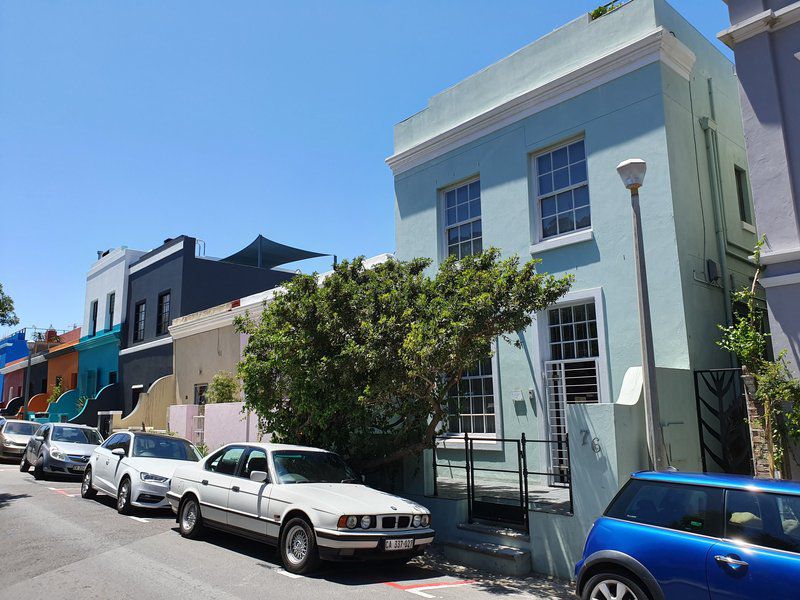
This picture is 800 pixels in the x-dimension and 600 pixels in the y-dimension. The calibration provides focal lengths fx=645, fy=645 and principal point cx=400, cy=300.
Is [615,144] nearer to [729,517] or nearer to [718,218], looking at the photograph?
[718,218]

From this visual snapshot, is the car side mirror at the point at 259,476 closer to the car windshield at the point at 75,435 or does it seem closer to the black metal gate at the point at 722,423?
the black metal gate at the point at 722,423

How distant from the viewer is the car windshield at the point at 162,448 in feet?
41.0

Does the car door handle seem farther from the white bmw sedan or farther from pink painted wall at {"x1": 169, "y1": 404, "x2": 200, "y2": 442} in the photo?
pink painted wall at {"x1": 169, "y1": 404, "x2": 200, "y2": 442}

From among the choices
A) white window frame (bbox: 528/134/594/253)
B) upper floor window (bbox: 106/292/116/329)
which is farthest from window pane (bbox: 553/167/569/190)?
upper floor window (bbox: 106/292/116/329)

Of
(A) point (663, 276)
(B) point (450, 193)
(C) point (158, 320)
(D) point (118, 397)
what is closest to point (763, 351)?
(A) point (663, 276)

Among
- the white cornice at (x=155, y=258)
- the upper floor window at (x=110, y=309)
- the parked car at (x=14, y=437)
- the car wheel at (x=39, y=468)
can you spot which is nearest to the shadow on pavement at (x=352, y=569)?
the car wheel at (x=39, y=468)

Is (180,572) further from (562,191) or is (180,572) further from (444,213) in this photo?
(444,213)

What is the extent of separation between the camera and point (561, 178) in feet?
39.8

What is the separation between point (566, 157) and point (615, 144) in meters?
1.13

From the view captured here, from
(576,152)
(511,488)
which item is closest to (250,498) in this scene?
(511,488)

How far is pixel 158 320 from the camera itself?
26141 mm

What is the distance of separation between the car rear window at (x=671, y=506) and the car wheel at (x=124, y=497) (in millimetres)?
8814

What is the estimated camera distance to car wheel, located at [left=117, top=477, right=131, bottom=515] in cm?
1142

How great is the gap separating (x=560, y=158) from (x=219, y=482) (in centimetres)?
827
